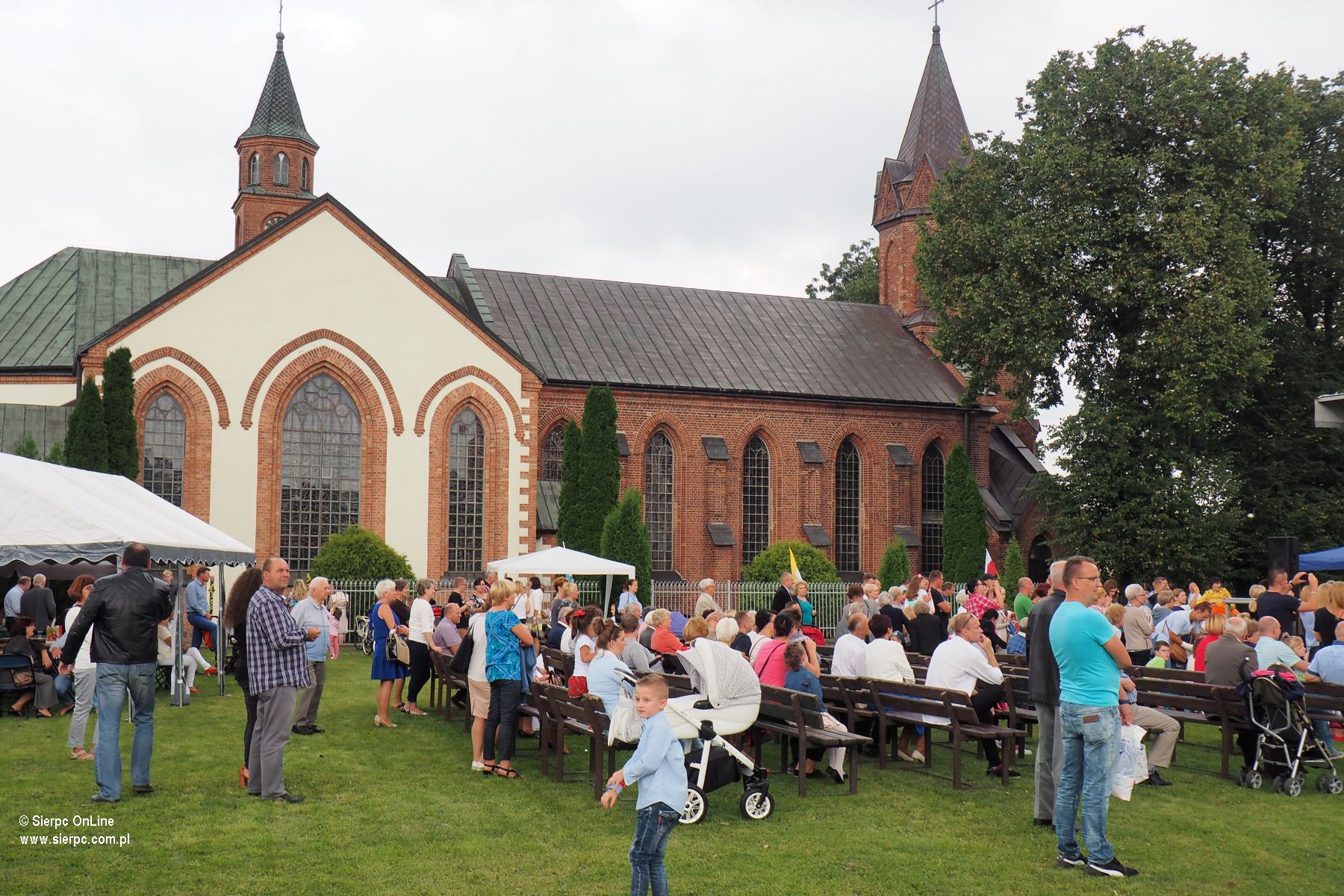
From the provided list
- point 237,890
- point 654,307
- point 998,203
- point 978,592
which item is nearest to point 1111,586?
point 978,592

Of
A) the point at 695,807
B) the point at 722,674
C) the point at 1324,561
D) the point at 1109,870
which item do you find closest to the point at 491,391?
the point at 1324,561

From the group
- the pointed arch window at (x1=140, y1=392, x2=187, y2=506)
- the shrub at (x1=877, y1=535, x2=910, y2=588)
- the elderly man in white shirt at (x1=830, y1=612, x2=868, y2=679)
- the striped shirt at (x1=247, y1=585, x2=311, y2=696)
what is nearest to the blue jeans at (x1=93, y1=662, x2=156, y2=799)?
the striped shirt at (x1=247, y1=585, x2=311, y2=696)

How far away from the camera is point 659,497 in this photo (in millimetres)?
34812

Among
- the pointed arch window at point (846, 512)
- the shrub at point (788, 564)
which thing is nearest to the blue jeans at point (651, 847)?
the shrub at point (788, 564)

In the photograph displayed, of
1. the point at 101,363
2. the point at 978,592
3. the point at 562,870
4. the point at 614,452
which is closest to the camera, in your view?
the point at 562,870

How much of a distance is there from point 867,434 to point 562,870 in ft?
99.6

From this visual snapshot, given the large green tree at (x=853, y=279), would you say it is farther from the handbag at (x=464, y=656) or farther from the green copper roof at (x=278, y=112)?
the handbag at (x=464, y=656)

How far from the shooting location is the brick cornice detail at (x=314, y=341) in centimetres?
2883

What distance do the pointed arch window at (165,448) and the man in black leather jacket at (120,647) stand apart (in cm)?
2003

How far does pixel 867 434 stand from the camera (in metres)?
37.2

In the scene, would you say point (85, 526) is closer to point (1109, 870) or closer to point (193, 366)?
point (1109, 870)

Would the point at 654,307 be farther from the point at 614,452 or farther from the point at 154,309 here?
the point at 154,309

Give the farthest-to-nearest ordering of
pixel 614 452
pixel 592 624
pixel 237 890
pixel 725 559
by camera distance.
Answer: pixel 725 559 → pixel 614 452 → pixel 592 624 → pixel 237 890

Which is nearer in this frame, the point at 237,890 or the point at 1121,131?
the point at 237,890
